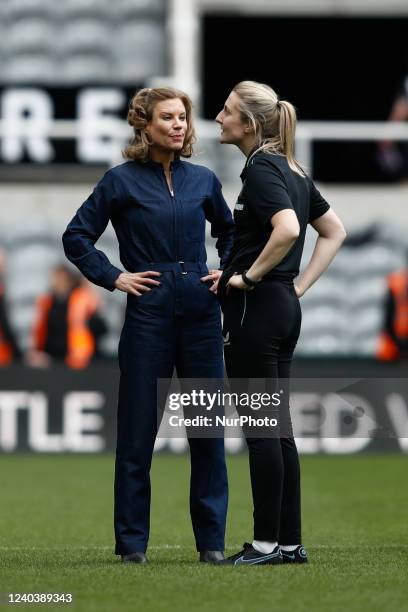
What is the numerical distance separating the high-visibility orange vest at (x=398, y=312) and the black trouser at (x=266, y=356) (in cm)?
894

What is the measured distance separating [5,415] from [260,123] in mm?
7639

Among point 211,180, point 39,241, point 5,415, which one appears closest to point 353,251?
point 39,241

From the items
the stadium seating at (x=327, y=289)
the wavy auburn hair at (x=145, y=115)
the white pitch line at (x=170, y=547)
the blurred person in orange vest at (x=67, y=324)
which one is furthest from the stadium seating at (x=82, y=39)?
the wavy auburn hair at (x=145, y=115)

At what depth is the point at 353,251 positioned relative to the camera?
54.3 feet

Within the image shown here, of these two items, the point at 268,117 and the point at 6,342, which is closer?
the point at 268,117

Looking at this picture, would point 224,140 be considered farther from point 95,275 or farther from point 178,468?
point 178,468

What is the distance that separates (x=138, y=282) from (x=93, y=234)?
0.98 feet

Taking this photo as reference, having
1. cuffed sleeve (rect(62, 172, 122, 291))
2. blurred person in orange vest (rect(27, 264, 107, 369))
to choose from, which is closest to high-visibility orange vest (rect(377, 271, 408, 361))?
blurred person in orange vest (rect(27, 264, 107, 369))

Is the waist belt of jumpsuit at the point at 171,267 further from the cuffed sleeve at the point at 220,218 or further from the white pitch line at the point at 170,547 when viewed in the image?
the white pitch line at the point at 170,547

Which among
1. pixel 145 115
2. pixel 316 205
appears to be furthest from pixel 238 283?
pixel 145 115

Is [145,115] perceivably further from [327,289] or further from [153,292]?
[327,289]

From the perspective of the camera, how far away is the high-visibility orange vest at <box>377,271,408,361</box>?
14969 mm

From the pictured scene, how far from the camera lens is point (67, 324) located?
14.4 metres

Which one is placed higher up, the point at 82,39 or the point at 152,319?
the point at 152,319
